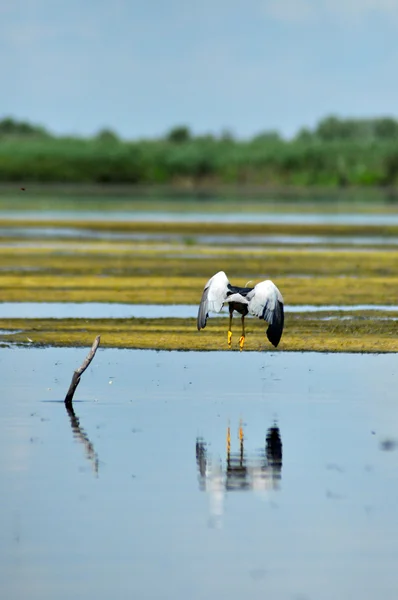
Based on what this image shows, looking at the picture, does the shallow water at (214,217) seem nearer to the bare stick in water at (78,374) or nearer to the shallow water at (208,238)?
the shallow water at (208,238)

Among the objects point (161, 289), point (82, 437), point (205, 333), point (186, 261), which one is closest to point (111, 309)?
point (205, 333)

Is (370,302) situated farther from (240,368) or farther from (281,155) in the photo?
(281,155)

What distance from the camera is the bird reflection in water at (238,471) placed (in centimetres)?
1283

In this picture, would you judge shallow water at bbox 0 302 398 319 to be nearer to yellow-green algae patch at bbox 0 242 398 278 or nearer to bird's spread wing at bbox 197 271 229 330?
yellow-green algae patch at bbox 0 242 398 278

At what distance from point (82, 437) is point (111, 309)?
12.8m

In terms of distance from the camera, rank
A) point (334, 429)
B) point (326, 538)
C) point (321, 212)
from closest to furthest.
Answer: point (326, 538)
point (334, 429)
point (321, 212)

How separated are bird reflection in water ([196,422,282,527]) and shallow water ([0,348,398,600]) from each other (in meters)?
Answer: 0.02

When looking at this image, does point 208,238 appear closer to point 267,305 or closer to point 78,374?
point 267,305

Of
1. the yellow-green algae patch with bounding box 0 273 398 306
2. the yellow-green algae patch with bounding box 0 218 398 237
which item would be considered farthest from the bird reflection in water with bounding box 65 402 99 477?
the yellow-green algae patch with bounding box 0 218 398 237

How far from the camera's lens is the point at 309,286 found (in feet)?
109

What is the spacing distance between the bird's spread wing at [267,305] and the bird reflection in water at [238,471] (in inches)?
133

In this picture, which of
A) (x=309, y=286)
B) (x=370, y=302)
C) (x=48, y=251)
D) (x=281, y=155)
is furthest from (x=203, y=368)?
(x=281, y=155)

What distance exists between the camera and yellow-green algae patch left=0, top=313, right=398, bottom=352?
22.1 metres

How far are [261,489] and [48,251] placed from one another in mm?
33479
